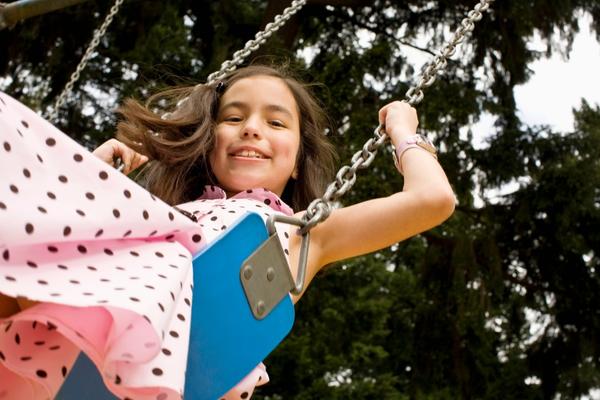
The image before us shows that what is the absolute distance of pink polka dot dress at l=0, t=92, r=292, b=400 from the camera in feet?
2.72

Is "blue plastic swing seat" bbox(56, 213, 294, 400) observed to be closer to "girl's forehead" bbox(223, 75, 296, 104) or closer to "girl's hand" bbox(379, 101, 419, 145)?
"girl's hand" bbox(379, 101, 419, 145)

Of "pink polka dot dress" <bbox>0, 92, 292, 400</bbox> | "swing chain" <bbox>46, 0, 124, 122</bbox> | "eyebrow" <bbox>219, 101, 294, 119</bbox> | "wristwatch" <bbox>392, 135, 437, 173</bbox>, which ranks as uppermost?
"swing chain" <bbox>46, 0, 124, 122</bbox>

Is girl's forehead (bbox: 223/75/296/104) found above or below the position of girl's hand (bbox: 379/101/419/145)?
above

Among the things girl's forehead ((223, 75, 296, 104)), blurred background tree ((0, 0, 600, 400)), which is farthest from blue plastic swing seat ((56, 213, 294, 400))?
blurred background tree ((0, 0, 600, 400))

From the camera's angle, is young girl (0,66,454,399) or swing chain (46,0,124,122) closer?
young girl (0,66,454,399)

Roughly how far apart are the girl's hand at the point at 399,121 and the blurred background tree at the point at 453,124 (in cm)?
270

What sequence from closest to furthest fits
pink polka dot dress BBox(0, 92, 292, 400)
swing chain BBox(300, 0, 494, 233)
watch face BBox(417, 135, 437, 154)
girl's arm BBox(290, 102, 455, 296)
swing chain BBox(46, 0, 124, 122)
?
pink polka dot dress BBox(0, 92, 292, 400), swing chain BBox(300, 0, 494, 233), girl's arm BBox(290, 102, 455, 296), watch face BBox(417, 135, 437, 154), swing chain BBox(46, 0, 124, 122)

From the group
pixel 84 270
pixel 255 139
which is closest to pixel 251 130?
pixel 255 139

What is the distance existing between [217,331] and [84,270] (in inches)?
6.6

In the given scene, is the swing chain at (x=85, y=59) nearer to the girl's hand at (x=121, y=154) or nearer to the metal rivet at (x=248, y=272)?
the girl's hand at (x=121, y=154)

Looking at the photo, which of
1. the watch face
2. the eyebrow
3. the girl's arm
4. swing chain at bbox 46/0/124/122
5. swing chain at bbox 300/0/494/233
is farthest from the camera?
swing chain at bbox 46/0/124/122

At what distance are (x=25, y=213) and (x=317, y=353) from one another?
5610mm

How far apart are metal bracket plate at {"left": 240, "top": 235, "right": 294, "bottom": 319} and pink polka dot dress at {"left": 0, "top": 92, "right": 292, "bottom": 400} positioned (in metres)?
0.06

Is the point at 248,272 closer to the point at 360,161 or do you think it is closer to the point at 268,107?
the point at 360,161
